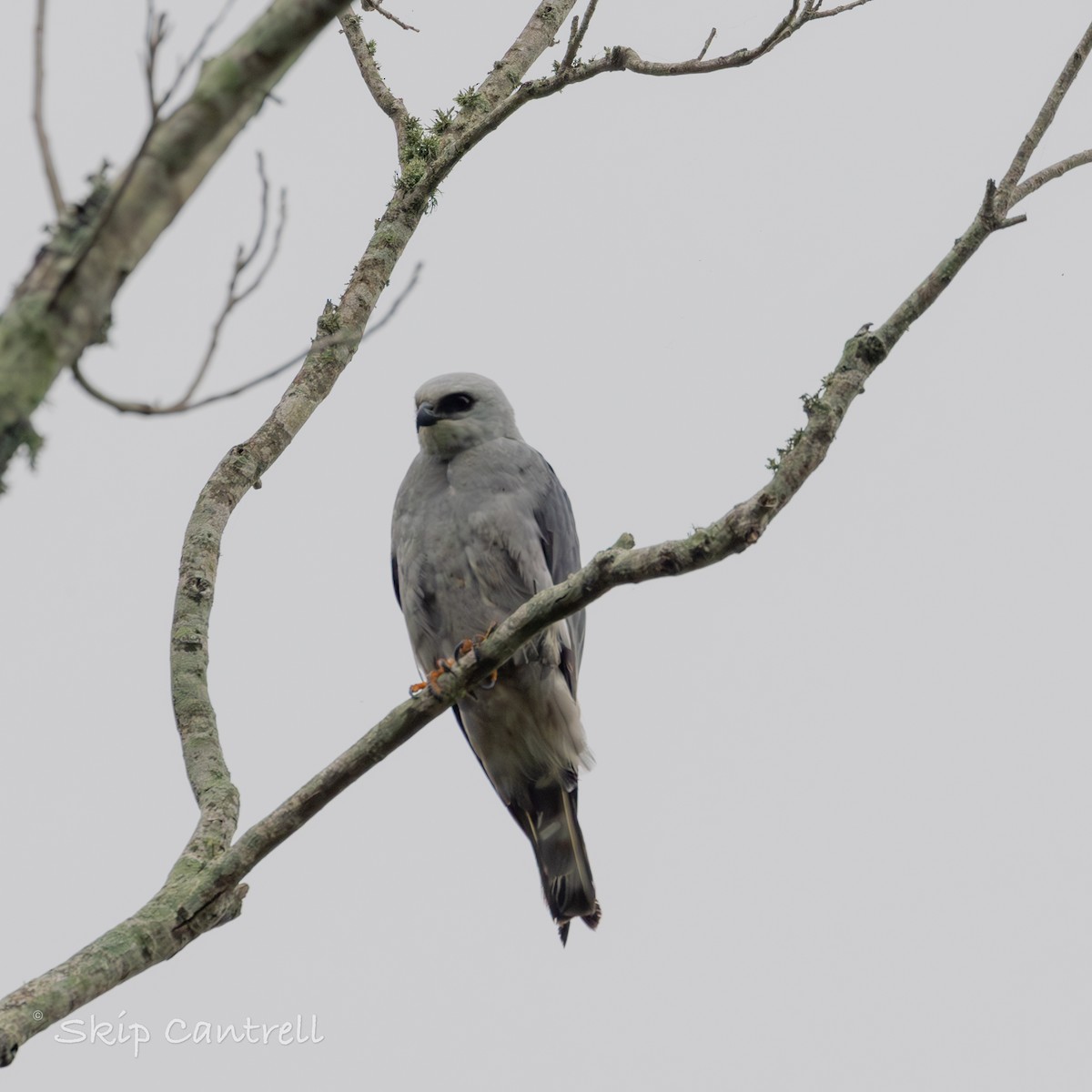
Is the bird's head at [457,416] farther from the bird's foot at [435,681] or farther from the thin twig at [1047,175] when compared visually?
the thin twig at [1047,175]

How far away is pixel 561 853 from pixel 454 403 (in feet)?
8.56

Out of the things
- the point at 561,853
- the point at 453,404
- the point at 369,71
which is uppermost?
the point at 369,71

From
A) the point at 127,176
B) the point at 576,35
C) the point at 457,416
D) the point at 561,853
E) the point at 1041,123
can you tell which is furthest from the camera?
the point at 457,416

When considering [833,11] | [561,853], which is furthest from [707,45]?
[561,853]

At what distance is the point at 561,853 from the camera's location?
22.9 feet

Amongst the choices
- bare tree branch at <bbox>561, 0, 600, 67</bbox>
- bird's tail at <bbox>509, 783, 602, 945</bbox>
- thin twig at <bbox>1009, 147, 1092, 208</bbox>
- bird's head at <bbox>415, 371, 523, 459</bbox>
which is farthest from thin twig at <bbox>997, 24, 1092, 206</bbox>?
bird's tail at <bbox>509, 783, 602, 945</bbox>

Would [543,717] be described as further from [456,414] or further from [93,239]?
[93,239]

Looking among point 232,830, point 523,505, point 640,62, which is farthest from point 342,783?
point 640,62

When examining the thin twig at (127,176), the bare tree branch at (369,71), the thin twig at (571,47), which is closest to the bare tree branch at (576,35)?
the thin twig at (571,47)

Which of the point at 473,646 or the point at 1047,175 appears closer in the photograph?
the point at 1047,175

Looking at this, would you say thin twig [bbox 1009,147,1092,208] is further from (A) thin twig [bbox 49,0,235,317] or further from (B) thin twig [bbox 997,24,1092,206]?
(A) thin twig [bbox 49,0,235,317]

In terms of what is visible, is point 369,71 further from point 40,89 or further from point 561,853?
point 40,89

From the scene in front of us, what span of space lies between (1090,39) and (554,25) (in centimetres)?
410

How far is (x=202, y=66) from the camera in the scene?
2.17 metres
